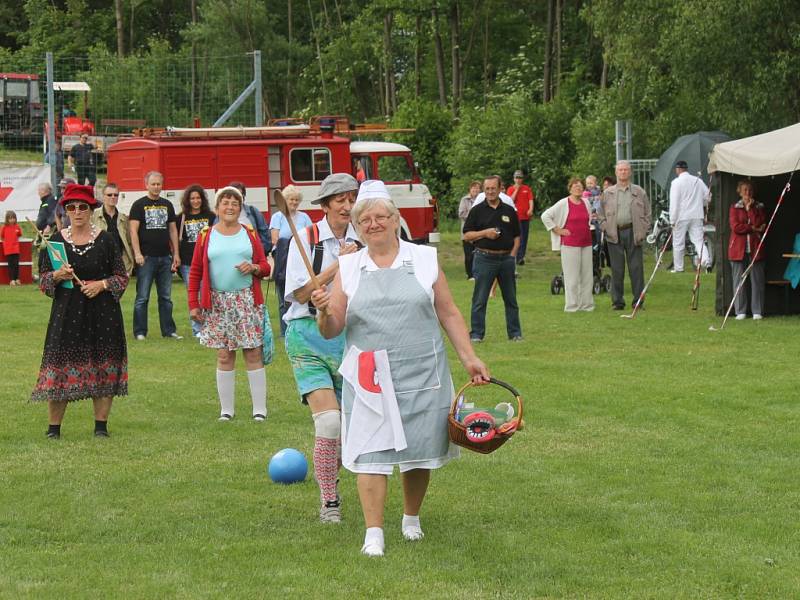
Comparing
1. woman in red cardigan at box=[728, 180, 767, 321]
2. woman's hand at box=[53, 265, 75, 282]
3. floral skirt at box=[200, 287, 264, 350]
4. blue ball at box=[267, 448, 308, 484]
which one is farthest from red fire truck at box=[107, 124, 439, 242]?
blue ball at box=[267, 448, 308, 484]

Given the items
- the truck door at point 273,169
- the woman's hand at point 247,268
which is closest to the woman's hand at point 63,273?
the woman's hand at point 247,268

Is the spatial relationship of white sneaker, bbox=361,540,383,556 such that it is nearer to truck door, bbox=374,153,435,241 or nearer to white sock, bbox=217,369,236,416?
white sock, bbox=217,369,236,416

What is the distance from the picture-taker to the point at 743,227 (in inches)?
689

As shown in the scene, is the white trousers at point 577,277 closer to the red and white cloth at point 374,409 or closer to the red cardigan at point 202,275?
the red cardigan at point 202,275

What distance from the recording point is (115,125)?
3247 cm

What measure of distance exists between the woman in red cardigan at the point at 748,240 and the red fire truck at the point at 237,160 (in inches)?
363

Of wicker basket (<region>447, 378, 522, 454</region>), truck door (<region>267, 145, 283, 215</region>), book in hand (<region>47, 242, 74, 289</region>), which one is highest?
truck door (<region>267, 145, 283, 215</region>)

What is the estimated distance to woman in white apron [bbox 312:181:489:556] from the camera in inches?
254

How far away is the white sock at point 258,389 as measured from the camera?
10.6m

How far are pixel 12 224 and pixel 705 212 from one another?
12.8 meters

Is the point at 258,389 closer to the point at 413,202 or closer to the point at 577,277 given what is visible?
the point at 577,277

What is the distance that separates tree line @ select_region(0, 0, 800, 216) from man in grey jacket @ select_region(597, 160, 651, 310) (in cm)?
739

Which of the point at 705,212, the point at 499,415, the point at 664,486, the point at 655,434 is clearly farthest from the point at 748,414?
the point at 705,212

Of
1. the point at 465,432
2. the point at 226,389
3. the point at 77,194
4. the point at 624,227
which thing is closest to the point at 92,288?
the point at 77,194
